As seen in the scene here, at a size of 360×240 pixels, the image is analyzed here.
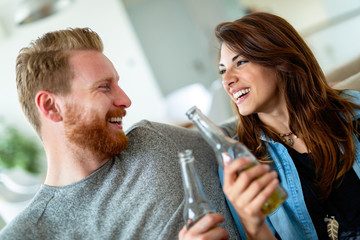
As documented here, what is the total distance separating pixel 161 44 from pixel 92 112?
231 inches

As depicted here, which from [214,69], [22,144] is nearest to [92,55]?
[22,144]

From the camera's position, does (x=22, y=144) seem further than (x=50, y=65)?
Yes

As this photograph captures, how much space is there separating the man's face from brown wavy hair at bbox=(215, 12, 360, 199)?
0.57m

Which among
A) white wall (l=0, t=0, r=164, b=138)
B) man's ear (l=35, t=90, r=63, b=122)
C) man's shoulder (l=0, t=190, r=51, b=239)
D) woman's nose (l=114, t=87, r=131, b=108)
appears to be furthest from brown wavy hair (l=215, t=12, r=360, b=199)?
white wall (l=0, t=0, r=164, b=138)

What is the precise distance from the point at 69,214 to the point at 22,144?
3.53 meters

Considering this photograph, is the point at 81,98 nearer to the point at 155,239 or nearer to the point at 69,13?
the point at 155,239

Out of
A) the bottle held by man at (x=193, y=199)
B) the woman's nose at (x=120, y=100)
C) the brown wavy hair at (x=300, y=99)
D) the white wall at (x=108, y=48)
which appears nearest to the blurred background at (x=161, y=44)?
the white wall at (x=108, y=48)

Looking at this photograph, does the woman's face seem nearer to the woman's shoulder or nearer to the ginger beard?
the woman's shoulder

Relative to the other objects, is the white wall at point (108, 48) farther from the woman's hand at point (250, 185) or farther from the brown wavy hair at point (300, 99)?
the woman's hand at point (250, 185)

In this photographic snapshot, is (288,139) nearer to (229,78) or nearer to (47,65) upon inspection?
(229,78)

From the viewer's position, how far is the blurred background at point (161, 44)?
4566 mm

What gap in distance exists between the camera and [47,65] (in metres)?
1.27

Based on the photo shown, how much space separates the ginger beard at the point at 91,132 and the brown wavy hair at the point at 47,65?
0.10 meters

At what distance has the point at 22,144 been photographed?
4.26 metres
